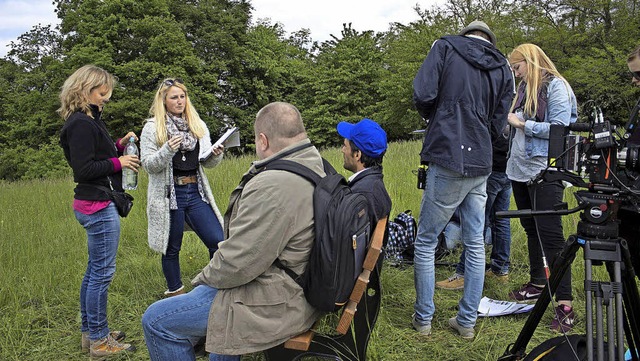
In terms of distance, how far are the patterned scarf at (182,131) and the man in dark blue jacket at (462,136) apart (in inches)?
74.9

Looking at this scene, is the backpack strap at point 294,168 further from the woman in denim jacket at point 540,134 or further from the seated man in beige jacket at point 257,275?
the woman in denim jacket at point 540,134

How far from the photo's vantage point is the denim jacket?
10.7 ft

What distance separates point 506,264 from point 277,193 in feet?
9.80

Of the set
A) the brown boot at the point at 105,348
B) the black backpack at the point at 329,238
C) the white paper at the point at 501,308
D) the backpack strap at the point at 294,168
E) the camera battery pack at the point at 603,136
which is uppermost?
the camera battery pack at the point at 603,136

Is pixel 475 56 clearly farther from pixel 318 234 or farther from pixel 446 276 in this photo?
pixel 446 276

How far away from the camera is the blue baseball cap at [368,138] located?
3.21 meters

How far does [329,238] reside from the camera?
2.05m

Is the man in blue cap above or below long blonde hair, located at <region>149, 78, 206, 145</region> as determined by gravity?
below

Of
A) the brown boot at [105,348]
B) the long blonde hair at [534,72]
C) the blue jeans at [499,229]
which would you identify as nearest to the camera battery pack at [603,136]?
the long blonde hair at [534,72]

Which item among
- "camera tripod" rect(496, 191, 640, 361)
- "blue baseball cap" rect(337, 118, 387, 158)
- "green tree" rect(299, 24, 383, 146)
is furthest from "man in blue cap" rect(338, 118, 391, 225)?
"green tree" rect(299, 24, 383, 146)

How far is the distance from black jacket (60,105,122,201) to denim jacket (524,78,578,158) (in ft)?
9.91

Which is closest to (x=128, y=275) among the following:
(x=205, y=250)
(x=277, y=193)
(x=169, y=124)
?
(x=205, y=250)

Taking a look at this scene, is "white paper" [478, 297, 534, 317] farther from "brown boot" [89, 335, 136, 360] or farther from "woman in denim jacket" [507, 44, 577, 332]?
"brown boot" [89, 335, 136, 360]

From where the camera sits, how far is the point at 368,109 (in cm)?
3050
